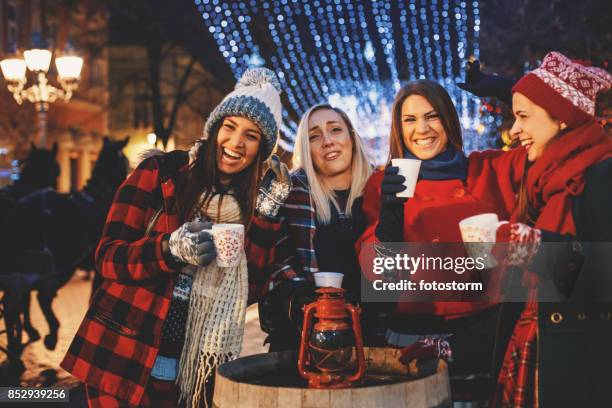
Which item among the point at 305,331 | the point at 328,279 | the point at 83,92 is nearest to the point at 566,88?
the point at 328,279

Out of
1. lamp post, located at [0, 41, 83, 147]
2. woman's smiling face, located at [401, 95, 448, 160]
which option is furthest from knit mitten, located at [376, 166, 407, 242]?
lamp post, located at [0, 41, 83, 147]

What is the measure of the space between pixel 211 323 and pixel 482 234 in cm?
143

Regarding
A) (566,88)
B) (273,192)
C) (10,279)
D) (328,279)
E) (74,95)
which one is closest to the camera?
(566,88)

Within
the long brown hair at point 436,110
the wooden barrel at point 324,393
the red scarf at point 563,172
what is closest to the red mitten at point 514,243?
the red scarf at point 563,172

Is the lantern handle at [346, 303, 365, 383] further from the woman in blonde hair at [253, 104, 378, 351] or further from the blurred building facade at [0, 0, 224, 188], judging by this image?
the blurred building facade at [0, 0, 224, 188]

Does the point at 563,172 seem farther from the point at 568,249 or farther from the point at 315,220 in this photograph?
the point at 315,220

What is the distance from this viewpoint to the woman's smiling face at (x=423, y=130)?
3.89m

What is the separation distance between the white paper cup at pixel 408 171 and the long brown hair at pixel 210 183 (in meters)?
0.82

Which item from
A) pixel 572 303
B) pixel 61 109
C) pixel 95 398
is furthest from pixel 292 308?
pixel 61 109

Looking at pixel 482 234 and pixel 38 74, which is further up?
pixel 38 74

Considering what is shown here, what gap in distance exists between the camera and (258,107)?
12.5 ft

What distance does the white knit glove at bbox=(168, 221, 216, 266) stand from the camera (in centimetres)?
320

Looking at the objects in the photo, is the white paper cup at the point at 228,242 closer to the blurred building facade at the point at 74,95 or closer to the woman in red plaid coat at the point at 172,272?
the woman in red plaid coat at the point at 172,272

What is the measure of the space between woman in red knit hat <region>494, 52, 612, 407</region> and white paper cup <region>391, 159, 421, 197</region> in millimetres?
441
